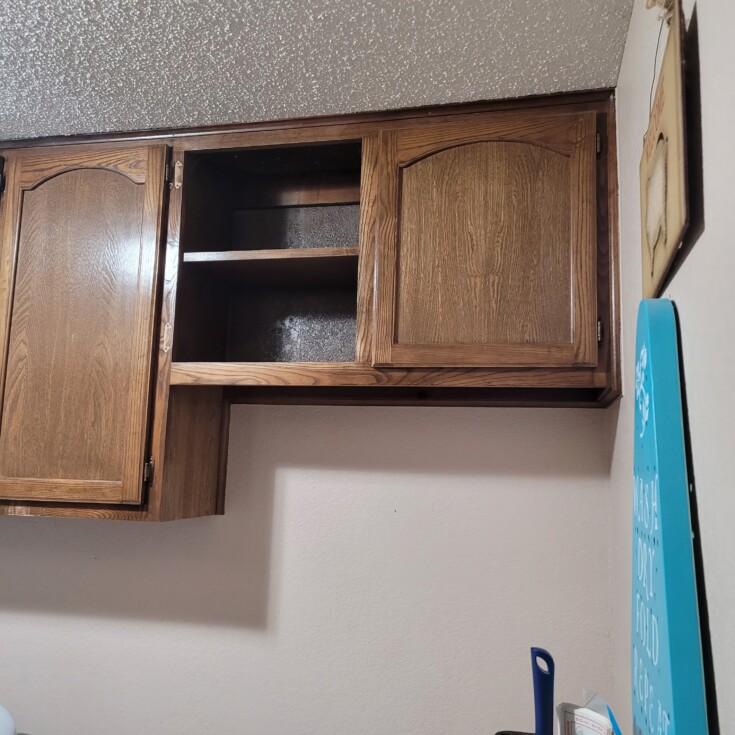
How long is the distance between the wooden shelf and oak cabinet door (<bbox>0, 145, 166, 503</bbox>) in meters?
0.14

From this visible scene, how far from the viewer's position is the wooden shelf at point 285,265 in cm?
142

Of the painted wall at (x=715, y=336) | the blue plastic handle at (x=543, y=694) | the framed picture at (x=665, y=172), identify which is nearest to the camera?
the painted wall at (x=715, y=336)

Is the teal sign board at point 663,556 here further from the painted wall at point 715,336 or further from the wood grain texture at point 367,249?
the wood grain texture at point 367,249

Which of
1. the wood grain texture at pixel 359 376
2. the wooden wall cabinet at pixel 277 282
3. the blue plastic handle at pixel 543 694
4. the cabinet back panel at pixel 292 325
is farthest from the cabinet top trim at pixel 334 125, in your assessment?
the blue plastic handle at pixel 543 694

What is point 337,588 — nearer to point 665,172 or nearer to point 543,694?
point 543,694

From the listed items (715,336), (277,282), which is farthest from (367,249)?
(715,336)

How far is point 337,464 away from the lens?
1.61 metres

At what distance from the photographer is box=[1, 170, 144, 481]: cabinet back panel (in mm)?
1439

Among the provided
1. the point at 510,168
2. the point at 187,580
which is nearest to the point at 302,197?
the point at 510,168

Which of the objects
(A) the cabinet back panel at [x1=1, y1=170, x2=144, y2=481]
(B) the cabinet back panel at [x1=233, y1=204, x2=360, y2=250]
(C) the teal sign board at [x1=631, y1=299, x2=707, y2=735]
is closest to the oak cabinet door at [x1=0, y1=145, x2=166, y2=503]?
(A) the cabinet back panel at [x1=1, y1=170, x2=144, y2=481]

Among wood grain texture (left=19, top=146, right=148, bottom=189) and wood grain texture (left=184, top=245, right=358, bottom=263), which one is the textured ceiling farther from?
wood grain texture (left=184, top=245, right=358, bottom=263)

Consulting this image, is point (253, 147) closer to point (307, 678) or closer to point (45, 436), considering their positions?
point (45, 436)

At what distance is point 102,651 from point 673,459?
1545 mm

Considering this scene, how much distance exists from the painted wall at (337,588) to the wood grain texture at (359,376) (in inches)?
10.7
